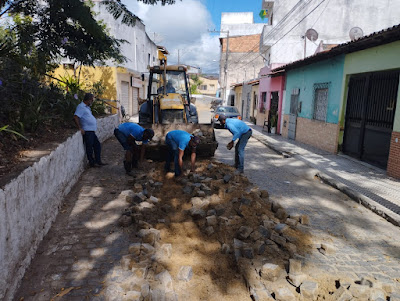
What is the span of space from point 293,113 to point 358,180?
787 centimetres

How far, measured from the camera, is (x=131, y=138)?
6.37 m

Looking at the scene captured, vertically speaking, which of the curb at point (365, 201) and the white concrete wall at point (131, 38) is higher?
the white concrete wall at point (131, 38)

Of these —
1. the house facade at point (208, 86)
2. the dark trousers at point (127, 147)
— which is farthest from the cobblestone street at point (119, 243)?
the house facade at point (208, 86)

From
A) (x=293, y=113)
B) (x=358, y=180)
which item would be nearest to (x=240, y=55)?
(x=293, y=113)

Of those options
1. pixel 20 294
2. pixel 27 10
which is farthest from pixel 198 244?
pixel 27 10

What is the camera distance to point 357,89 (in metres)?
9.45

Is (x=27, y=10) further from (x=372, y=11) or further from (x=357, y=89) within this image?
(x=372, y=11)

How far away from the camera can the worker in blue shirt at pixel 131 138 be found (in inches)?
250

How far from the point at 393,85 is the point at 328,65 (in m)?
3.58

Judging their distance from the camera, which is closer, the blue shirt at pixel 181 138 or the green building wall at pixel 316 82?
the blue shirt at pixel 181 138

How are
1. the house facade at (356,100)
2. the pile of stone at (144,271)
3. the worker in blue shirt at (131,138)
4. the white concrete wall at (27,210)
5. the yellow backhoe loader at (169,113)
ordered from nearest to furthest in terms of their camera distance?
the white concrete wall at (27,210)
the pile of stone at (144,271)
the worker in blue shirt at (131,138)
the house facade at (356,100)
the yellow backhoe loader at (169,113)

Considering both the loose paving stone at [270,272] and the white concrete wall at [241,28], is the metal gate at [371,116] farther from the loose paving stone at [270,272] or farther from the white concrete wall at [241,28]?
the white concrete wall at [241,28]

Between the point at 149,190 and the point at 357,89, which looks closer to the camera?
the point at 149,190

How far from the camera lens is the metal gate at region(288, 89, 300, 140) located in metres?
14.0
